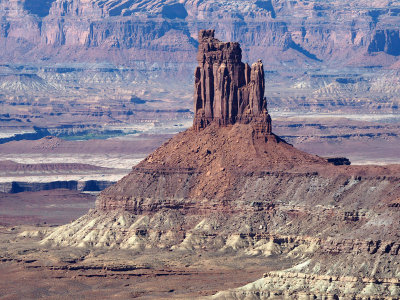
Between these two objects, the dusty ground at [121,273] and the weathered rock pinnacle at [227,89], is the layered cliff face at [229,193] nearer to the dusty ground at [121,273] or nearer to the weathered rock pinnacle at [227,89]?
the weathered rock pinnacle at [227,89]

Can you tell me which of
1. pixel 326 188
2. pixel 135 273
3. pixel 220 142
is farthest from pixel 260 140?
pixel 135 273

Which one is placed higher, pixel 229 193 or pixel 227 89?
pixel 227 89

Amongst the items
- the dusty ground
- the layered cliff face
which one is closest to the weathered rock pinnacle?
the layered cliff face

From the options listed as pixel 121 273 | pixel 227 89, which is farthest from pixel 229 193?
pixel 121 273

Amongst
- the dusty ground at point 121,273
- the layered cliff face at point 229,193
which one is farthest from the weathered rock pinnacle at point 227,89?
the dusty ground at point 121,273

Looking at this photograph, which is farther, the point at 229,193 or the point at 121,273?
the point at 229,193

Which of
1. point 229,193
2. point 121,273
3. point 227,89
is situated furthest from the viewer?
point 227,89

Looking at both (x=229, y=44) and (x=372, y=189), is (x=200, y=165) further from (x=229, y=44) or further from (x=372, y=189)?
(x=372, y=189)

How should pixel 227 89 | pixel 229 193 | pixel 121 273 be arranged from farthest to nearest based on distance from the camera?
pixel 227 89
pixel 229 193
pixel 121 273

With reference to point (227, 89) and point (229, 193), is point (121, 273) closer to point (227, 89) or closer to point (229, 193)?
point (229, 193)
